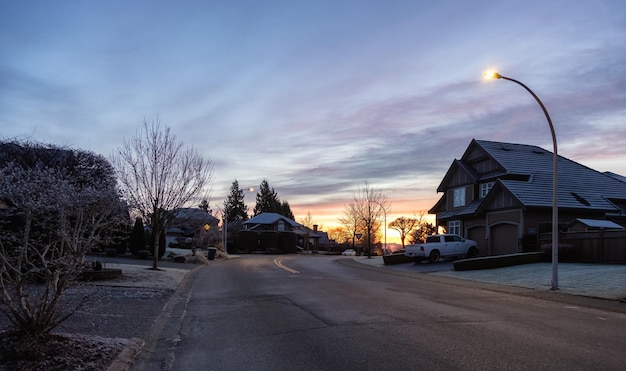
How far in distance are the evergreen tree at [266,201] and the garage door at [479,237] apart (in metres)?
85.9

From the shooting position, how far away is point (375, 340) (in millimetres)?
7984

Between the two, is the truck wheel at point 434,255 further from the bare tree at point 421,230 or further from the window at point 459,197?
the bare tree at point 421,230

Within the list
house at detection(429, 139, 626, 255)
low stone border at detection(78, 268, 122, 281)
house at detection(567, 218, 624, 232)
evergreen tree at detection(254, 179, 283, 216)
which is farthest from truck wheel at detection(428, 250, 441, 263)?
evergreen tree at detection(254, 179, 283, 216)

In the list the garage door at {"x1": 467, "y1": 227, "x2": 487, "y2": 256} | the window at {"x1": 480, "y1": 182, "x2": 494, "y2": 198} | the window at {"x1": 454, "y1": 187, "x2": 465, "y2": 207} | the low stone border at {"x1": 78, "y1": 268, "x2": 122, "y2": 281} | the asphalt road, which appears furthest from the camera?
the window at {"x1": 454, "y1": 187, "x2": 465, "y2": 207}

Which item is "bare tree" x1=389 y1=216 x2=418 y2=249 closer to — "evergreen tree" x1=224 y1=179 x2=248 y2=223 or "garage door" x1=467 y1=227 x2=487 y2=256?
"evergreen tree" x1=224 y1=179 x2=248 y2=223

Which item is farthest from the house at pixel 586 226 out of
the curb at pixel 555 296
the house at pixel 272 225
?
the house at pixel 272 225

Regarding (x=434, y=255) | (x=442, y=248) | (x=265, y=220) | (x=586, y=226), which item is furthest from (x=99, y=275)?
(x=265, y=220)

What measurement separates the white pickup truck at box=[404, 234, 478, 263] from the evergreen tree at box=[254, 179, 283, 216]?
88704 mm

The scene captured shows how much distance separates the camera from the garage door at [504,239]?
31.3m

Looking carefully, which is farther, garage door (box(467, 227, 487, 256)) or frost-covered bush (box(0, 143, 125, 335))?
garage door (box(467, 227, 487, 256))

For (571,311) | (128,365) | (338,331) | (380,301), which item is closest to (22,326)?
(128,365)

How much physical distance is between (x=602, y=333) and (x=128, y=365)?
7982mm

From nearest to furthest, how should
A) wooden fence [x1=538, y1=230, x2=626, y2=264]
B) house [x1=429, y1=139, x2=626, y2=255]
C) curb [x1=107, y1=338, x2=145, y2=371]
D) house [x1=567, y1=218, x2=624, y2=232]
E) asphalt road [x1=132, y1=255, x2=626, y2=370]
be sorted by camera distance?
curb [x1=107, y1=338, x2=145, y2=371], asphalt road [x1=132, y1=255, x2=626, y2=370], wooden fence [x1=538, y1=230, x2=626, y2=264], house [x1=567, y1=218, x2=624, y2=232], house [x1=429, y1=139, x2=626, y2=255]

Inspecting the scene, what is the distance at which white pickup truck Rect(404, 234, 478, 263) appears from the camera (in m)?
31.5
